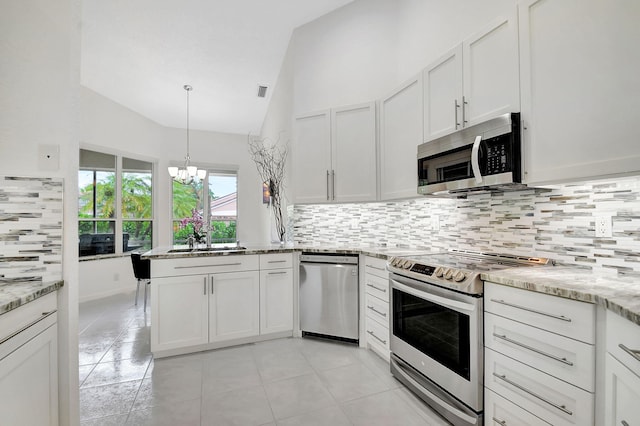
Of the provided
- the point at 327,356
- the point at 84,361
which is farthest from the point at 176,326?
the point at 327,356

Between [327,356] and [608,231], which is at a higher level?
[608,231]

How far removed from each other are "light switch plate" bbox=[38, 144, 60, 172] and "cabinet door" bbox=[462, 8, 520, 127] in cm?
237

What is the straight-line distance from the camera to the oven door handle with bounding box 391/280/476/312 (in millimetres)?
A: 1601

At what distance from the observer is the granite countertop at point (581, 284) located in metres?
1.02

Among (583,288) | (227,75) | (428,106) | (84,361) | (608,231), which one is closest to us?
(583,288)

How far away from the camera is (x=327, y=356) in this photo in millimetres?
2605

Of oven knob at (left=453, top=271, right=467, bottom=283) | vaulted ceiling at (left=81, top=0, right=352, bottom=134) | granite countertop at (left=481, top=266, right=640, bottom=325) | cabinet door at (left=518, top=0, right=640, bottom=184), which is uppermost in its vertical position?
vaulted ceiling at (left=81, top=0, right=352, bottom=134)

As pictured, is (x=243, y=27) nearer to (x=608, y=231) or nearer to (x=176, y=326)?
(x=176, y=326)

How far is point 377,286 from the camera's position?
2.55 metres

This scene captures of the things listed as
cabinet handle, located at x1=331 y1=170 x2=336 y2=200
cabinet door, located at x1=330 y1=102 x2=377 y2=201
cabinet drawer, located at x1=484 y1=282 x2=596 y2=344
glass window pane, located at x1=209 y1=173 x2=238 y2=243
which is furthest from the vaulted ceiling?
cabinet drawer, located at x1=484 y1=282 x2=596 y2=344

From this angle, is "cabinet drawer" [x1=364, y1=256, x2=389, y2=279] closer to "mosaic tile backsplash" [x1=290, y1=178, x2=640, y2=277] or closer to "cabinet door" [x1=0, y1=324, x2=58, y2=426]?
"mosaic tile backsplash" [x1=290, y1=178, x2=640, y2=277]

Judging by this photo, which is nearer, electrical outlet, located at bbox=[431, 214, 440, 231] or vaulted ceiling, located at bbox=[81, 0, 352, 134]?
electrical outlet, located at bbox=[431, 214, 440, 231]

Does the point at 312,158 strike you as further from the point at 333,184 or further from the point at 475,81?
the point at 475,81

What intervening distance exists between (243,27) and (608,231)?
3.63 meters
